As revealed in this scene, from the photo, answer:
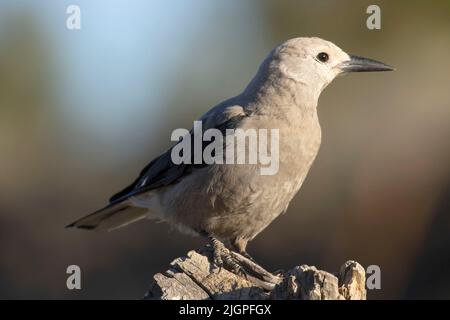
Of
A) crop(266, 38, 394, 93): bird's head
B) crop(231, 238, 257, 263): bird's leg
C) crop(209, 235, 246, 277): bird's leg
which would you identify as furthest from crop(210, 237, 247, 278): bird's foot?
crop(266, 38, 394, 93): bird's head

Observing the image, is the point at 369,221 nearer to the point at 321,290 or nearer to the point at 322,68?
the point at 322,68

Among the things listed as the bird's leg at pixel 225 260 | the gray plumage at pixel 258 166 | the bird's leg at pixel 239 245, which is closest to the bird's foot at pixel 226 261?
the bird's leg at pixel 225 260

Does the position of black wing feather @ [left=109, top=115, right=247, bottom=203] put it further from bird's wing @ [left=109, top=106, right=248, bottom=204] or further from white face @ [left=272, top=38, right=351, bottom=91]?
white face @ [left=272, top=38, right=351, bottom=91]

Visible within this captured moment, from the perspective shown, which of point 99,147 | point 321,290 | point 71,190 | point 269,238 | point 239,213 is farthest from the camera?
point 99,147

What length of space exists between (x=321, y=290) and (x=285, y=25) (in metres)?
9.71

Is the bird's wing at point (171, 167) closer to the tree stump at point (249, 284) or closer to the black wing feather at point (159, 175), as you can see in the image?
the black wing feather at point (159, 175)

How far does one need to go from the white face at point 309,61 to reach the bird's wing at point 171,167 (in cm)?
46

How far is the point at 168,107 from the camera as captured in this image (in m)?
13.2

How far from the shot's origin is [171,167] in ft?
22.5

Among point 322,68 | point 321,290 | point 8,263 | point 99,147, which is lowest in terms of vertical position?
point 8,263

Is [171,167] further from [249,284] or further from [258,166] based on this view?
[249,284]

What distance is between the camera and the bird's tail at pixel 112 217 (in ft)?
23.4

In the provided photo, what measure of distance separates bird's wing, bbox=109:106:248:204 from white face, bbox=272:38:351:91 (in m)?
0.46

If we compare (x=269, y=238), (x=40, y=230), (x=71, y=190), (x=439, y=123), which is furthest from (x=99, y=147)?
(x=439, y=123)
